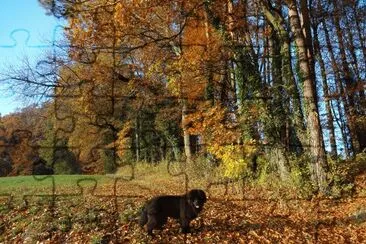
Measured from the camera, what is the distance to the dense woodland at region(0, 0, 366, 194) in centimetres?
1489

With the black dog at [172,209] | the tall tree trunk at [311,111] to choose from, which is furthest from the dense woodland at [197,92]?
the black dog at [172,209]

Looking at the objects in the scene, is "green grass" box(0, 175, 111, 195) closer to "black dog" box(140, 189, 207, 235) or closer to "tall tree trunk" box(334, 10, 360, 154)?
"black dog" box(140, 189, 207, 235)

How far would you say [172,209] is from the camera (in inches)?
411

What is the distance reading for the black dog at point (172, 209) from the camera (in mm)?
10297

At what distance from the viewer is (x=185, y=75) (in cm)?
2323

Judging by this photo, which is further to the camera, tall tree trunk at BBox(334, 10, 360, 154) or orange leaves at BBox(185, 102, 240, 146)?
tall tree trunk at BBox(334, 10, 360, 154)

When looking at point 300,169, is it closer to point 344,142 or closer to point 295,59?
point 295,59

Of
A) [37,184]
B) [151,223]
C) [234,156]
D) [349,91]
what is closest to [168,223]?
[151,223]

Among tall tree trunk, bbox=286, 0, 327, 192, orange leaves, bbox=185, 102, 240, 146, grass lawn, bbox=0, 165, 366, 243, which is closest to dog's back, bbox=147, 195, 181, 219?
grass lawn, bbox=0, 165, 366, 243

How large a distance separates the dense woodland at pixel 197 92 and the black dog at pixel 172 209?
2.26m

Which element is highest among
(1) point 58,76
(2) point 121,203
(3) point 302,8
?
(3) point 302,8

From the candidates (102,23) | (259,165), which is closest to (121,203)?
(259,165)

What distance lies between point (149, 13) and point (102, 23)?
15.1 ft

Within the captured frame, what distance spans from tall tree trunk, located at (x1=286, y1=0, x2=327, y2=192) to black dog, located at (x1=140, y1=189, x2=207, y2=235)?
19.3ft
